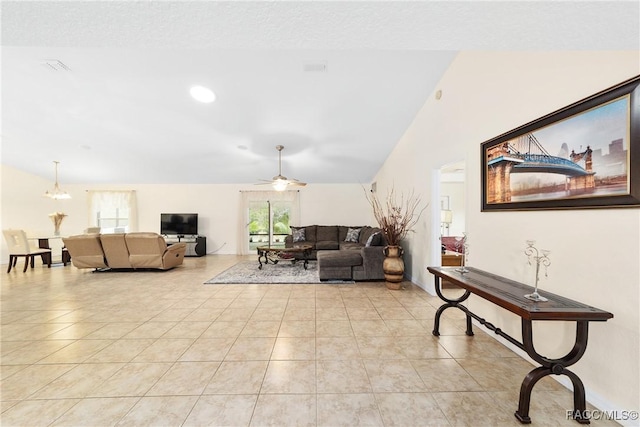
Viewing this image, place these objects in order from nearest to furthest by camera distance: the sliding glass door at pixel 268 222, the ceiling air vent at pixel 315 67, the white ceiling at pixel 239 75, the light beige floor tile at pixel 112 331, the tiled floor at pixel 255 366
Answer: the white ceiling at pixel 239 75 → the tiled floor at pixel 255 366 → the light beige floor tile at pixel 112 331 → the ceiling air vent at pixel 315 67 → the sliding glass door at pixel 268 222

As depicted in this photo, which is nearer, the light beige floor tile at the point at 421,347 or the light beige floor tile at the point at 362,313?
the light beige floor tile at the point at 421,347

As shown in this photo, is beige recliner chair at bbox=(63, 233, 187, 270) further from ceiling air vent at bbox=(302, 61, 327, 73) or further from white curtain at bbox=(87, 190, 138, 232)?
ceiling air vent at bbox=(302, 61, 327, 73)

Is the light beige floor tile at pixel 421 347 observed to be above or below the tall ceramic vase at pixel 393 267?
below

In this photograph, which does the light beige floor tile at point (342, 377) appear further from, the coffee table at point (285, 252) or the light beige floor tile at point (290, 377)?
the coffee table at point (285, 252)

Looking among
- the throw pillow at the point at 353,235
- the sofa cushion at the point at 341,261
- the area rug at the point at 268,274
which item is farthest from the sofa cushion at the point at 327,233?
the sofa cushion at the point at 341,261

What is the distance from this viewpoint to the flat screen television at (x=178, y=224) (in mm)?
7879

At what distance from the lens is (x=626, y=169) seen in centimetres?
146

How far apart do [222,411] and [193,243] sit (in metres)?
6.93

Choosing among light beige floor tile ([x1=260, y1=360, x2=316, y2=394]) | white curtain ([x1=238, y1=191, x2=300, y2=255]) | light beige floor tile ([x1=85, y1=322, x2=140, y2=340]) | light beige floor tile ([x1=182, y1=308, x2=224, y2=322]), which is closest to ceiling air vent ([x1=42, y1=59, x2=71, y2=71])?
light beige floor tile ([x1=85, y1=322, x2=140, y2=340])

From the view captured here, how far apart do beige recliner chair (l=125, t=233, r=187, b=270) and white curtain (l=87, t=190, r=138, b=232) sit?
10.3ft

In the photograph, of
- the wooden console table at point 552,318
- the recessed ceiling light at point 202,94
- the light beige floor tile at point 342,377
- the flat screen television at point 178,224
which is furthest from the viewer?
the flat screen television at point 178,224

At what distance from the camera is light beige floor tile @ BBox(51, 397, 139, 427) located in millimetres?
1508

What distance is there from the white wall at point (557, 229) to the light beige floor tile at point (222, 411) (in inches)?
87.6

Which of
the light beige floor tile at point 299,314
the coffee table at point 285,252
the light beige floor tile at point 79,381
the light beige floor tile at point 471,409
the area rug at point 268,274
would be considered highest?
the coffee table at point 285,252
